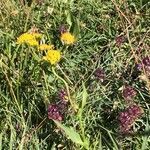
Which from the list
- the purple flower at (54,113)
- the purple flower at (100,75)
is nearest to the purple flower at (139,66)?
Result: the purple flower at (100,75)

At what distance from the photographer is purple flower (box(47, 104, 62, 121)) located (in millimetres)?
1937

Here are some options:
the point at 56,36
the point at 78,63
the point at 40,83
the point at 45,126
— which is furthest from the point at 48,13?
the point at 45,126

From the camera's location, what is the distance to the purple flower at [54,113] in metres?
1.94

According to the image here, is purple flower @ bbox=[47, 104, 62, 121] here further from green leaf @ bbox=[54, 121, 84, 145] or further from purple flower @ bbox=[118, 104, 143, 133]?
purple flower @ bbox=[118, 104, 143, 133]

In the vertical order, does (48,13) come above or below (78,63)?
above

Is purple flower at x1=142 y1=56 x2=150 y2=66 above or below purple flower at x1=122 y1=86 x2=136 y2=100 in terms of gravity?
above

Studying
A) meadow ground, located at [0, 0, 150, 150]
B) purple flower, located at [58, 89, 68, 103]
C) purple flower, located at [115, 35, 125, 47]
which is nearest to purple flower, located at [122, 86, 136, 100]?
meadow ground, located at [0, 0, 150, 150]

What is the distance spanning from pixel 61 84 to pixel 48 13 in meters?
0.61

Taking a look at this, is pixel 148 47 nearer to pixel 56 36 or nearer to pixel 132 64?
pixel 132 64

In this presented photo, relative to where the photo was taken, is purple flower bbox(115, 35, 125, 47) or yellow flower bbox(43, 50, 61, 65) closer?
yellow flower bbox(43, 50, 61, 65)

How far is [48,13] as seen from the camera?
2709 millimetres

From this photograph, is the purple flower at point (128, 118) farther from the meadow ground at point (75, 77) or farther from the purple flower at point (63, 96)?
the purple flower at point (63, 96)

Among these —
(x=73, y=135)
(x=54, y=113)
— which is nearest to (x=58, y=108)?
(x=54, y=113)

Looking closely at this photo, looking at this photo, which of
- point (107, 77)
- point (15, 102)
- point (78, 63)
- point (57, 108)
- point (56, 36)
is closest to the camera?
point (57, 108)
